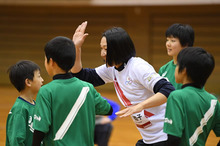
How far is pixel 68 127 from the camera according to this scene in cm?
214

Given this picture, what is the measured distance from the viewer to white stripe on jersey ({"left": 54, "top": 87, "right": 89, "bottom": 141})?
6.98 ft

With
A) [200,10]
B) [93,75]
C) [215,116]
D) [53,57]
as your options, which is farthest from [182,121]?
[200,10]

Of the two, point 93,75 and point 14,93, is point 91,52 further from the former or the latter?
point 93,75

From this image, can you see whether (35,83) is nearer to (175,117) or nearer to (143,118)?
(143,118)

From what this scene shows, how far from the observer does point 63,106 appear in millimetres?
2131

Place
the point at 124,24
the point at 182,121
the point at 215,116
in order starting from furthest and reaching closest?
the point at 124,24 < the point at 215,116 < the point at 182,121

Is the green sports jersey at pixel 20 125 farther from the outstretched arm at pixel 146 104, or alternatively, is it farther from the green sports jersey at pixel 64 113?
the outstretched arm at pixel 146 104

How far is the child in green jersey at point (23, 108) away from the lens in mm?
2326

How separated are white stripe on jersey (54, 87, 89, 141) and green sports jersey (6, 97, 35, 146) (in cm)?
35

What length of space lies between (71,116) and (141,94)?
652 mm

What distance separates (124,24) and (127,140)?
21.2ft

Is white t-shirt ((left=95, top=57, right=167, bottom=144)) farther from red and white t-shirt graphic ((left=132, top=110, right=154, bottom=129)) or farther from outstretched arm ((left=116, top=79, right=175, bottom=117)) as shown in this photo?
outstretched arm ((left=116, top=79, right=175, bottom=117))

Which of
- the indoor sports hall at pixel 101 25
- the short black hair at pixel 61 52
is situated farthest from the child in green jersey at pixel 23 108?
the indoor sports hall at pixel 101 25

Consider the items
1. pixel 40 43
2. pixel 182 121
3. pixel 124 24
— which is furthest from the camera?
pixel 40 43
